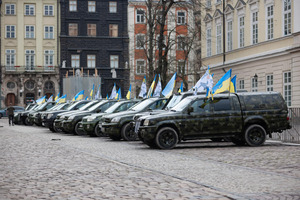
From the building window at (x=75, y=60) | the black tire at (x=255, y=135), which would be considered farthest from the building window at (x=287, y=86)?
the building window at (x=75, y=60)

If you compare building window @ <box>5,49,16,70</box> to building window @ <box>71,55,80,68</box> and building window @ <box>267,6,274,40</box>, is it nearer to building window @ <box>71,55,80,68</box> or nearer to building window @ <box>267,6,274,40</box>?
building window @ <box>71,55,80,68</box>

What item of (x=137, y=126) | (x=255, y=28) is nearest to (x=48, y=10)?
(x=255, y=28)

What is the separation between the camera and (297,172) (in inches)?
465

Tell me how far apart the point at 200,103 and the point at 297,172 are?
306 inches

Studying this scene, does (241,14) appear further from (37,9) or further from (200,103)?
(37,9)

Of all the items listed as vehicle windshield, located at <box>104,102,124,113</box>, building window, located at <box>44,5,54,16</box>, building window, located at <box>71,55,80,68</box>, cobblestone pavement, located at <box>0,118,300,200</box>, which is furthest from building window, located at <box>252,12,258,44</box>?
building window, located at <box>44,5,54,16</box>

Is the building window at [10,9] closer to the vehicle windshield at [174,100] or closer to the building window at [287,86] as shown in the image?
the building window at [287,86]

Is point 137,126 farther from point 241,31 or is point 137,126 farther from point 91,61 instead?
point 91,61

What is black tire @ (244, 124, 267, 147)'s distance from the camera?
1959 cm

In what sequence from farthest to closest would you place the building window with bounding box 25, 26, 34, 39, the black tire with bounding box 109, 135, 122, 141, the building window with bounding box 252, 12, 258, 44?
1. the building window with bounding box 25, 26, 34, 39
2. the building window with bounding box 252, 12, 258, 44
3. the black tire with bounding box 109, 135, 122, 141

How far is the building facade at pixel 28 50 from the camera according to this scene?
81188mm

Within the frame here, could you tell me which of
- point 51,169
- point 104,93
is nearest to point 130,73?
point 104,93

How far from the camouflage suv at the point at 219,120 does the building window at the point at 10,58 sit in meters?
65.0

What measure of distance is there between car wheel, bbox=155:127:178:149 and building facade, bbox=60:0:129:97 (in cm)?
6363
